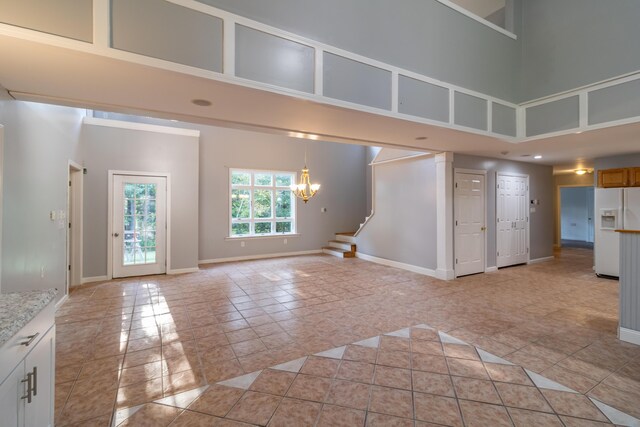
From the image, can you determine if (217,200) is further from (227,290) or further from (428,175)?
(428,175)

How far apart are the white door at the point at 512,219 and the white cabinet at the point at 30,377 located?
7197 millimetres

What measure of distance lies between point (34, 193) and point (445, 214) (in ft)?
19.5

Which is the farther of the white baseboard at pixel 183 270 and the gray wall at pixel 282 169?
the gray wall at pixel 282 169

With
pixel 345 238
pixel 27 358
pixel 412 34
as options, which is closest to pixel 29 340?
pixel 27 358

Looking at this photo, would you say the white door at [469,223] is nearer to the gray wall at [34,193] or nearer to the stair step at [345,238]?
the stair step at [345,238]

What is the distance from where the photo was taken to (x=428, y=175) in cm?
590

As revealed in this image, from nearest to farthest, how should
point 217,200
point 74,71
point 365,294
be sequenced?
point 74,71
point 365,294
point 217,200

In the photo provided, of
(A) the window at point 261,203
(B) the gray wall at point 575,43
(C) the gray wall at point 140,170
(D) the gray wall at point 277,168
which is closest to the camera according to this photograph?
(B) the gray wall at point 575,43

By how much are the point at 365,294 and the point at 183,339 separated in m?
2.68

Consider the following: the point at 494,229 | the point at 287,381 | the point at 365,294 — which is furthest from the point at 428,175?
the point at 287,381

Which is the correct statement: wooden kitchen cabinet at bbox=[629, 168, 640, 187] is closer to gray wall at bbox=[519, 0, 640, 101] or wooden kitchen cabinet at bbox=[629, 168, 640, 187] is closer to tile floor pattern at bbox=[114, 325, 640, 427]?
gray wall at bbox=[519, 0, 640, 101]

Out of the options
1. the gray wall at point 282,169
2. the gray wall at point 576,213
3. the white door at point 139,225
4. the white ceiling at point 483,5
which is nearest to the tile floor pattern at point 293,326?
the white door at point 139,225

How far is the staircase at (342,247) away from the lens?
314 inches

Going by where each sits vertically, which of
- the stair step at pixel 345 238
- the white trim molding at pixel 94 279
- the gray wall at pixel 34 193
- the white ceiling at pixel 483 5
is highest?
the white ceiling at pixel 483 5
